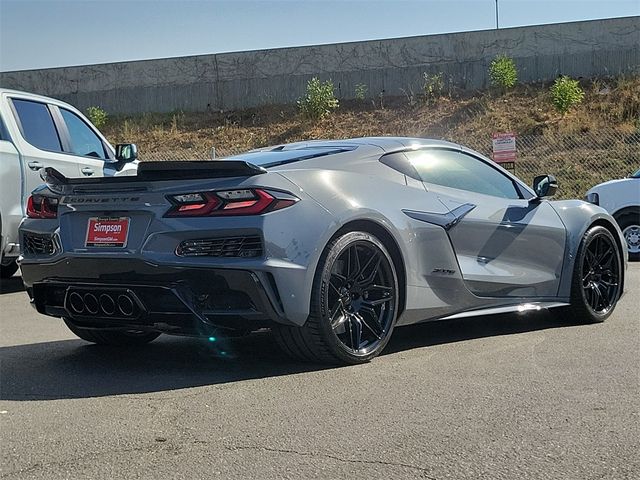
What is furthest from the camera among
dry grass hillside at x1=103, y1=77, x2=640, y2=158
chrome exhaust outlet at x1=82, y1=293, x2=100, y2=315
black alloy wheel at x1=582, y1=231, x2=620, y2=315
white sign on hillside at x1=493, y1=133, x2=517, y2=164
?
dry grass hillside at x1=103, y1=77, x2=640, y2=158

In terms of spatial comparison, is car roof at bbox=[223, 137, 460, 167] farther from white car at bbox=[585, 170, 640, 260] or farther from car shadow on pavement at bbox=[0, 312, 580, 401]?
white car at bbox=[585, 170, 640, 260]

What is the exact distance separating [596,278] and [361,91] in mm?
28899

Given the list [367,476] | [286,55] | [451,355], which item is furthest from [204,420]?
[286,55]

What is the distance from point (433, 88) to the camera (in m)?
33.6

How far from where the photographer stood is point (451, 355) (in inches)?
203

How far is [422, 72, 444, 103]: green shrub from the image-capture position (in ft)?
110

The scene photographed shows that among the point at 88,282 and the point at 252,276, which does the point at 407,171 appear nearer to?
the point at 252,276

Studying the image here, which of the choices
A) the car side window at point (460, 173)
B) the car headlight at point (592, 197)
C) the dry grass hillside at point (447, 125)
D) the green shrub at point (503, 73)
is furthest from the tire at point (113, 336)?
the green shrub at point (503, 73)

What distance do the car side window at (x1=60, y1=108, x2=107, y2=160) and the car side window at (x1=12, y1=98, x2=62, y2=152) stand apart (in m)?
0.20

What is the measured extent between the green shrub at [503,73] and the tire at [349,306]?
2882 centimetres

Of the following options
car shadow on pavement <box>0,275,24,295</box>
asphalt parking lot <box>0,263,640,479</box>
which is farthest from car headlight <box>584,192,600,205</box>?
car shadow on pavement <box>0,275,24,295</box>

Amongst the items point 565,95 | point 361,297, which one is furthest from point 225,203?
point 565,95

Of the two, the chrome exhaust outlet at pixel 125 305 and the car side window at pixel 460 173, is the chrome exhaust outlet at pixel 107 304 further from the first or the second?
the car side window at pixel 460 173

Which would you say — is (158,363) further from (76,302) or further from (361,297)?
(361,297)
